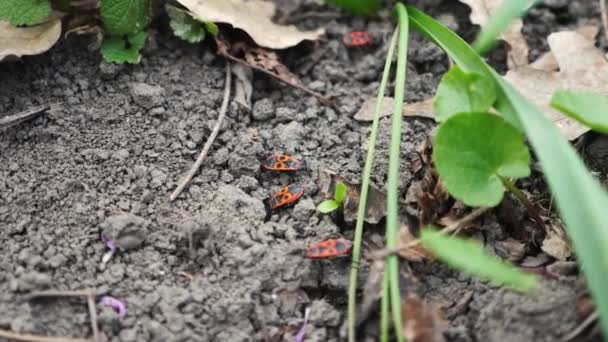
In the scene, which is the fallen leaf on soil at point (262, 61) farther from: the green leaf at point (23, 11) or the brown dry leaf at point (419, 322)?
the brown dry leaf at point (419, 322)

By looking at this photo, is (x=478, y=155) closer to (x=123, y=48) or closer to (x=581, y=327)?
(x=581, y=327)

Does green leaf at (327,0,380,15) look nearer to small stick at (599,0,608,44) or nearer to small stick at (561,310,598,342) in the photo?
small stick at (599,0,608,44)

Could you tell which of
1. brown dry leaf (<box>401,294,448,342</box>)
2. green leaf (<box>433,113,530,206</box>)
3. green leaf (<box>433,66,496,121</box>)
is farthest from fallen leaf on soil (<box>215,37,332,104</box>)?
brown dry leaf (<box>401,294,448,342</box>)

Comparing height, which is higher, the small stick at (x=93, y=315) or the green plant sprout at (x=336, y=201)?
the green plant sprout at (x=336, y=201)

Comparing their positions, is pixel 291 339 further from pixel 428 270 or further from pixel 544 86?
pixel 544 86

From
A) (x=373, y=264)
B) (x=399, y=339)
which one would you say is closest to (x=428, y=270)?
(x=373, y=264)

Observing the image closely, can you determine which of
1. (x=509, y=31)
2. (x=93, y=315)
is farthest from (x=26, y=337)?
(x=509, y=31)

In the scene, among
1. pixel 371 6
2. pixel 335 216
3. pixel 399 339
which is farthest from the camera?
pixel 371 6

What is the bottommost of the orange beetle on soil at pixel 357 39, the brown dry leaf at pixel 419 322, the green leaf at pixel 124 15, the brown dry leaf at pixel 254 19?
the brown dry leaf at pixel 419 322

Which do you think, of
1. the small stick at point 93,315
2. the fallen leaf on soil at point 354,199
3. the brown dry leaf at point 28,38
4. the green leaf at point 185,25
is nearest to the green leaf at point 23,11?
the brown dry leaf at point 28,38
